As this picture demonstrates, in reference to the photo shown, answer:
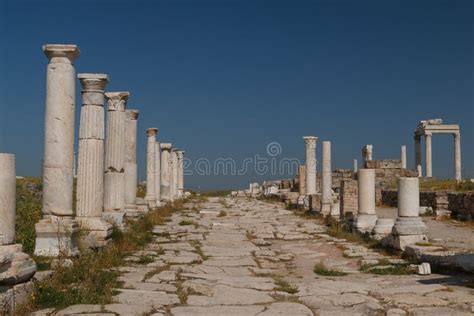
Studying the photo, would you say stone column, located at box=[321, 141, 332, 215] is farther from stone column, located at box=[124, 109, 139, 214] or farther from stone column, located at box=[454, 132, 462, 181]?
stone column, located at box=[454, 132, 462, 181]

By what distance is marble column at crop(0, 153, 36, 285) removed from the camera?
5621 mm

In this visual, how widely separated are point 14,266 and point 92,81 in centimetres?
549

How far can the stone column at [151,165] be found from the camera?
21594 mm

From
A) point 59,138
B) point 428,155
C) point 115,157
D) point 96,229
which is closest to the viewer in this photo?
point 59,138

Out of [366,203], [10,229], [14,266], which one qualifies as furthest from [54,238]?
[366,203]

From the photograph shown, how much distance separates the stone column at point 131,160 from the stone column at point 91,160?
537cm

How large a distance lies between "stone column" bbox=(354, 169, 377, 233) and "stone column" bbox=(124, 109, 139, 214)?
624 centimetres

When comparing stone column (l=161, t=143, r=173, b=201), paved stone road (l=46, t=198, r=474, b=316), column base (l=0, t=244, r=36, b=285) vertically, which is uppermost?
stone column (l=161, t=143, r=173, b=201)

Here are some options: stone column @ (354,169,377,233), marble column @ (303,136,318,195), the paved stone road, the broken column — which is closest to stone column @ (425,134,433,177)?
marble column @ (303,136,318,195)

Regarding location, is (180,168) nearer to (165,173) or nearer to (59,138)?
(165,173)

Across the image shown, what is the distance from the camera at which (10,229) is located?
585cm

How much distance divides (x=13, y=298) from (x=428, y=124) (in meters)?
38.7

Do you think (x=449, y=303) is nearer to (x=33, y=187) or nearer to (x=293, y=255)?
(x=293, y=255)

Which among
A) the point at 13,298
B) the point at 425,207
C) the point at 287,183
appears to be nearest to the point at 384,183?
the point at 287,183
